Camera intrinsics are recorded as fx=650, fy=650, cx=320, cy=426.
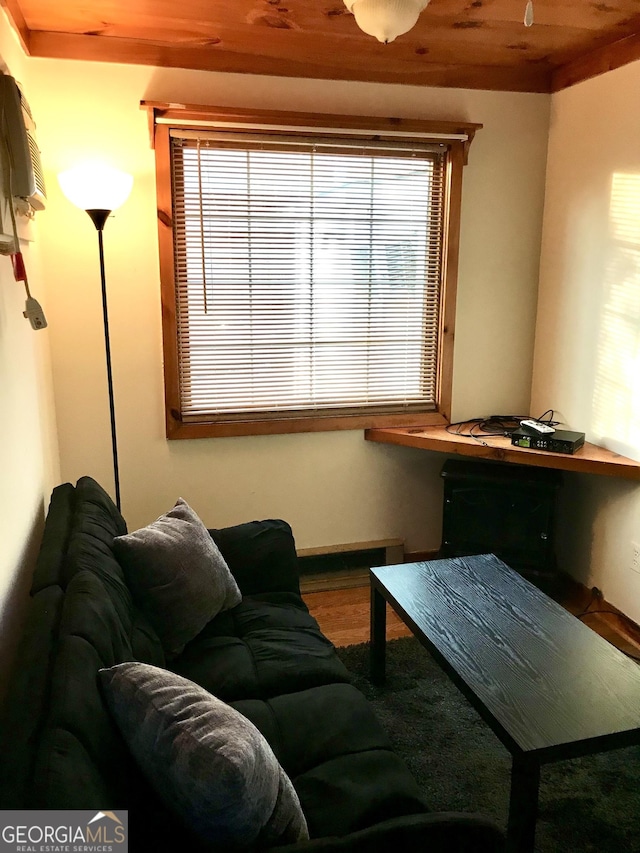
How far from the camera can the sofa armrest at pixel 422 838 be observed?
3.85ft

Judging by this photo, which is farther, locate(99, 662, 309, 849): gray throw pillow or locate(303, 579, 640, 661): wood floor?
locate(303, 579, 640, 661): wood floor

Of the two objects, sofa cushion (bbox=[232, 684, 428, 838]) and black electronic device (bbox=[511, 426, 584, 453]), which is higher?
black electronic device (bbox=[511, 426, 584, 453])

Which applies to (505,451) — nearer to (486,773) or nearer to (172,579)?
(486,773)

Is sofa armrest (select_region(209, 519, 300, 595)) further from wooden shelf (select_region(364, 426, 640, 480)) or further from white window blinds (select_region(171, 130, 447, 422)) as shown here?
wooden shelf (select_region(364, 426, 640, 480))

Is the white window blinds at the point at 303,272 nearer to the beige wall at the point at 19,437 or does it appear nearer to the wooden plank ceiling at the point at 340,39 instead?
the wooden plank ceiling at the point at 340,39

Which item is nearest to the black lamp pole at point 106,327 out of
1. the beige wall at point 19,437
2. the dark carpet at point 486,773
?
the beige wall at point 19,437

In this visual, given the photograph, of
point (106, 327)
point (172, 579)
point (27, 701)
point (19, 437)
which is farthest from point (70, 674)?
point (106, 327)

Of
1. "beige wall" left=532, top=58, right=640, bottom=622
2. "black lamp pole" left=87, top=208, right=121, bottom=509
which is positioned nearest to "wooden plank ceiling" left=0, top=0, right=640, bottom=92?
"beige wall" left=532, top=58, right=640, bottom=622

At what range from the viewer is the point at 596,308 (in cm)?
299

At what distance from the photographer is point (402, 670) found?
102 inches

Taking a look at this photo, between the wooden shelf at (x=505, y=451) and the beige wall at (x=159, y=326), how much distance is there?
0.64 ft

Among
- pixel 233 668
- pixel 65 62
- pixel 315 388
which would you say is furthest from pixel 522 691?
pixel 65 62

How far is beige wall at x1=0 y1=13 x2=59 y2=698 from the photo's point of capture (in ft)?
5.61

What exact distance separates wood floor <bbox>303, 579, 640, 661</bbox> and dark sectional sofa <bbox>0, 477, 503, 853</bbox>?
24.4 inches
